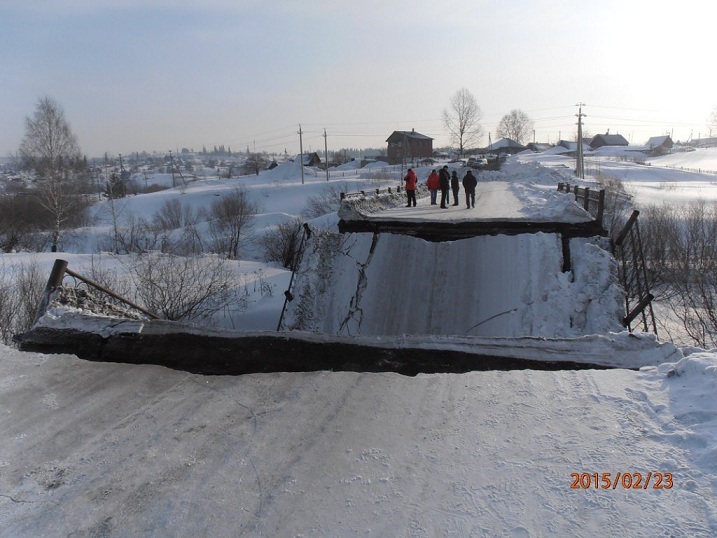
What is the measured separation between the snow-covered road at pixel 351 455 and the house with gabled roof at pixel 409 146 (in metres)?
82.8

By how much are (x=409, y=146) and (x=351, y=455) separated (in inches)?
3384

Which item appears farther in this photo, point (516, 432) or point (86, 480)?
point (516, 432)

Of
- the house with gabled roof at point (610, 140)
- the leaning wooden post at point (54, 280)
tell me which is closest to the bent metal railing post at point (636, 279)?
the leaning wooden post at point (54, 280)

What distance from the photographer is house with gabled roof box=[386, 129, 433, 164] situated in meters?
85.3

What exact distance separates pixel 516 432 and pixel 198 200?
2255 inches

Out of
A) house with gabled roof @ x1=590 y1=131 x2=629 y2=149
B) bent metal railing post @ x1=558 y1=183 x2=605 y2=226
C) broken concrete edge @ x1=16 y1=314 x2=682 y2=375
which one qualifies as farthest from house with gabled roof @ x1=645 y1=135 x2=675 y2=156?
broken concrete edge @ x1=16 y1=314 x2=682 y2=375

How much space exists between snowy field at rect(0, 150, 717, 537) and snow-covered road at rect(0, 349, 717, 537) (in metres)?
0.01

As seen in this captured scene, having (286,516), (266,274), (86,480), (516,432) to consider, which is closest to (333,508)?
(286,516)

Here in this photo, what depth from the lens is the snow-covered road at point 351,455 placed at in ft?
8.61

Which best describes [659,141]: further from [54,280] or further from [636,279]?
[54,280]

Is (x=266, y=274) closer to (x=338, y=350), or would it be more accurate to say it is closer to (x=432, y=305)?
(x=432, y=305)

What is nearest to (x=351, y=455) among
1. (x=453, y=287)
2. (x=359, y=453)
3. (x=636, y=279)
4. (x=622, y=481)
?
(x=359, y=453)

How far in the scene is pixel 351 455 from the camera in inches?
126

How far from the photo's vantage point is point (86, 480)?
3018mm
